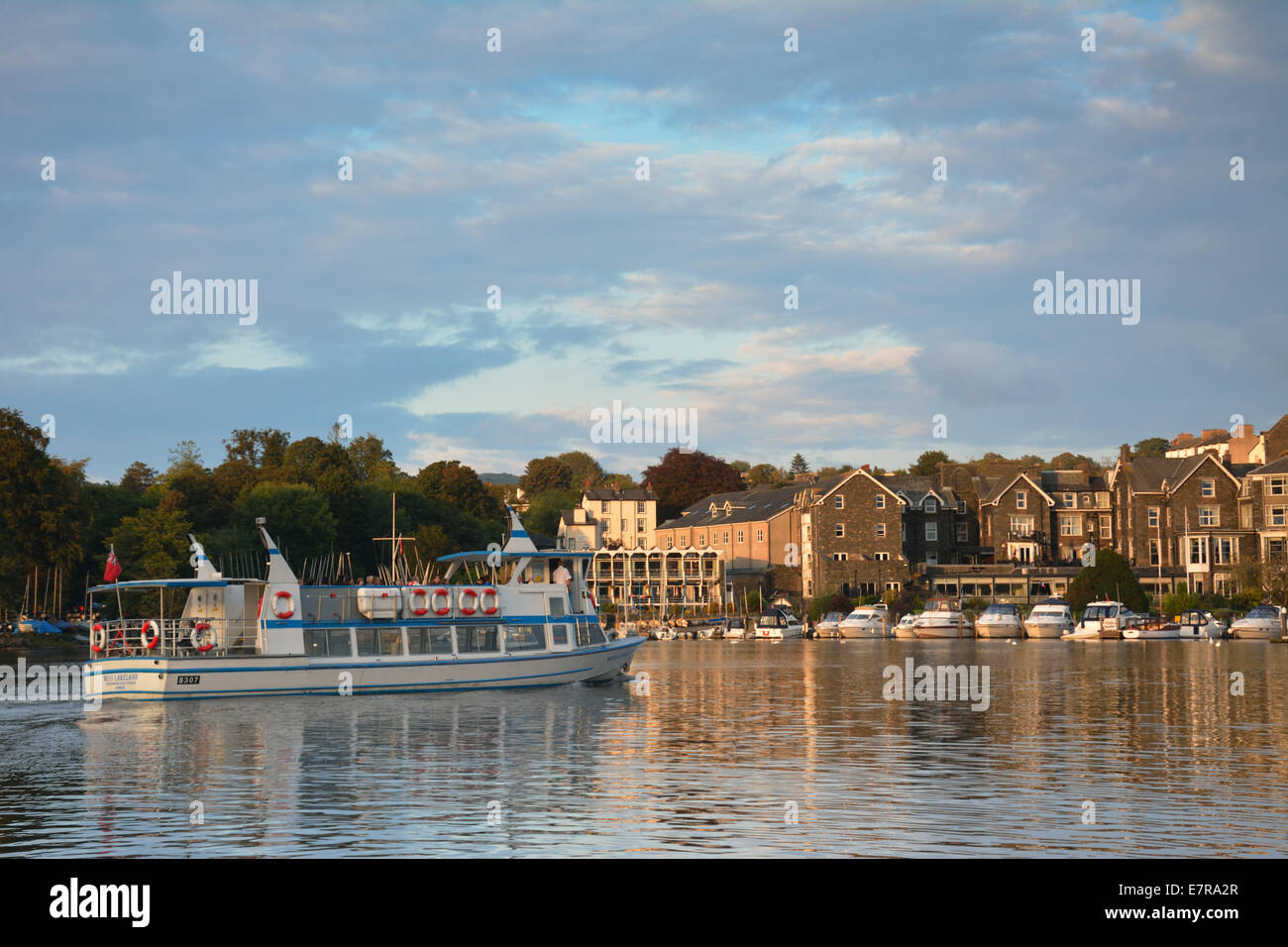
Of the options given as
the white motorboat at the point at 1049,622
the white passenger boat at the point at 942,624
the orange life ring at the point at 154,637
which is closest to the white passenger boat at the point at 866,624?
the white passenger boat at the point at 942,624

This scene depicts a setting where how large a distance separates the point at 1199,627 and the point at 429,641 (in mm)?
72279

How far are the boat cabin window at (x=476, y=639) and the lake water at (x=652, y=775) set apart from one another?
1.72 metres


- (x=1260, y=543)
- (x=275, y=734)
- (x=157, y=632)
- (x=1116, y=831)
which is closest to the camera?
(x=1116, y=831)

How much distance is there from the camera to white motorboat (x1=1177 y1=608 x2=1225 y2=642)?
98.9m

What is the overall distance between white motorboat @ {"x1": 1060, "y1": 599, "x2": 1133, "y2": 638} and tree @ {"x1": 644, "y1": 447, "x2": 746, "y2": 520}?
87352mm

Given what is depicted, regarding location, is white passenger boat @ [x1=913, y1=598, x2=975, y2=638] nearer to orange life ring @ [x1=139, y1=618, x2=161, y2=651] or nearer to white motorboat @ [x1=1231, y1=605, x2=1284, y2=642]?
white motorboat @ [x1=1231, y1=605, x2=1284, y2=642]

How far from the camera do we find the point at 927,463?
192000 mm

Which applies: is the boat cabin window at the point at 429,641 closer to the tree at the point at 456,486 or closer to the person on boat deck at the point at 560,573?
the person on boat deck at the point at 560,573

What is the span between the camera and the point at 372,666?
47.9 m

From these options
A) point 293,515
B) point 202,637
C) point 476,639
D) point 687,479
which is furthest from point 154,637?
point 687,479

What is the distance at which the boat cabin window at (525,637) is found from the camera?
166 feet
